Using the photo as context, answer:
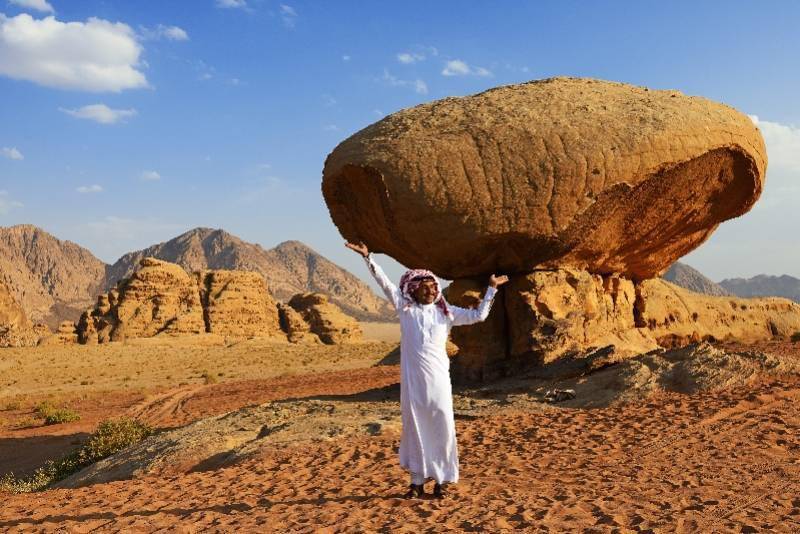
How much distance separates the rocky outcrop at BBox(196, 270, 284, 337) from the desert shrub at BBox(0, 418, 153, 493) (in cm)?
2651

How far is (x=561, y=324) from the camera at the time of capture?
37.8 ft

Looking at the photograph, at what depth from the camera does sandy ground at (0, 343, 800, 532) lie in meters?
4.81

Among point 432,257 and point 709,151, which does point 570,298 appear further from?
point 709,151

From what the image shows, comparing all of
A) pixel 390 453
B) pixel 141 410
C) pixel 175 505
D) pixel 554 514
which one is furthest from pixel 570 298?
pixel 141 410

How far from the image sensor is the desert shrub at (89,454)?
9880 mm

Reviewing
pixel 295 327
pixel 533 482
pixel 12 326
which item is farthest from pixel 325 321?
pixel 533 482

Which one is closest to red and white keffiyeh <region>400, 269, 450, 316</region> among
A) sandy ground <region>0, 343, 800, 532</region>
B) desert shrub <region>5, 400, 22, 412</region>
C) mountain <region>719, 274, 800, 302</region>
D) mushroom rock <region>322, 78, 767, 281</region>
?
sandy ground <region>0, 343, 800, 532</region>

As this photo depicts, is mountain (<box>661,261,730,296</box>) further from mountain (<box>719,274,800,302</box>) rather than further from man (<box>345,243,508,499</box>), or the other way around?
man (<box>345,243,508,499</box>)

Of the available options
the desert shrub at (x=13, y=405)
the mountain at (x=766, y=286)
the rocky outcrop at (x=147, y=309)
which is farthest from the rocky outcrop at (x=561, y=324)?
the mountain at (x=766, y=286)

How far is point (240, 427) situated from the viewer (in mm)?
9703

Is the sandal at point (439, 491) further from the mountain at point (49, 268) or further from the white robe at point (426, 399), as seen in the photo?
the mountain at point (49, 268)

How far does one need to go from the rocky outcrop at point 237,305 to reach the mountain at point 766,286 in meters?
160

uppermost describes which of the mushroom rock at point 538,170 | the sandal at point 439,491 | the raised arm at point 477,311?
the mushroom rock at point 538,170

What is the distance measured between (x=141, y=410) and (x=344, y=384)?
18.5 ft
